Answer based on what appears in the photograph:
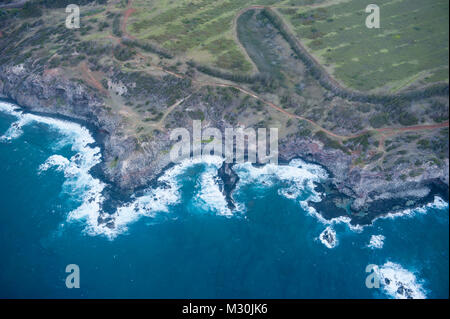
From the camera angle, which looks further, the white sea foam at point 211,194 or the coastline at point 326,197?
the white sea foam at point 211,194

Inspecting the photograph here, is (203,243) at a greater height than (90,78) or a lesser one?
lesser

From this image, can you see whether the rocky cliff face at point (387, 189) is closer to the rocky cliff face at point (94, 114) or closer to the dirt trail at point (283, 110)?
the dirt trail at point (283, 110)

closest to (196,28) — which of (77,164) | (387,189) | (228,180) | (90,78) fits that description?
(90,78)

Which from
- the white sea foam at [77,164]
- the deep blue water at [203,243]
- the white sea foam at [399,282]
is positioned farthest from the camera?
the white sea foam at [77,164]

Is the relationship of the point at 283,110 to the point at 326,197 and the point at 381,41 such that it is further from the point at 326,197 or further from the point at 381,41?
the point at 381,41

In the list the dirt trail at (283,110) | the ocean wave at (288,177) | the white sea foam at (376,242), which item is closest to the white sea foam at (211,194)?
the ocean wave at (288,177)

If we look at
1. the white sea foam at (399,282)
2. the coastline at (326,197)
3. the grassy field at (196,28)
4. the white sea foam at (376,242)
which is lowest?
the white sea foam at (399,282)
